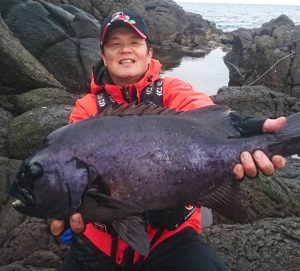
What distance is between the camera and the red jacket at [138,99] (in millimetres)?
3902

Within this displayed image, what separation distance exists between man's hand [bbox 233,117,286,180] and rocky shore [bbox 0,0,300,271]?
175 cm

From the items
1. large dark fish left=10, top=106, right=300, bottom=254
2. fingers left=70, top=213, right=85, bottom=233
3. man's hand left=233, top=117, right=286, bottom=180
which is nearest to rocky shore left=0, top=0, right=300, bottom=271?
large dark fish left=10, top=106, right=300, bottom=254

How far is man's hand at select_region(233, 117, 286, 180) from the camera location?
3035 mm

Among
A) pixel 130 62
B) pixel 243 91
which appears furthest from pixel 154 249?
pixel 243 91

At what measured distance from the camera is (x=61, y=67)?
1298cm

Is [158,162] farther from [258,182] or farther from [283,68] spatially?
[283,68]

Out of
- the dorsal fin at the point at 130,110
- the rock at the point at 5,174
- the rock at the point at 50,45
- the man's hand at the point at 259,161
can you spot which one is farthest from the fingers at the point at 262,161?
the rock at the point at 50,45

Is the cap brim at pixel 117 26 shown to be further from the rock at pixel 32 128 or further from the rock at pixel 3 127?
the rock at pixel 3 127

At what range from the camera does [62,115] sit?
7129 mm

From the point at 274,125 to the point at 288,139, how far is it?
139 mm

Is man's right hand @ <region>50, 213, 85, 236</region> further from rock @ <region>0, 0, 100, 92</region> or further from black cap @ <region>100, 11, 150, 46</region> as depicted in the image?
rock @ <region>0, 0, 100, 92</region>

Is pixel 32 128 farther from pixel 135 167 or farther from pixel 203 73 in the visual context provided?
pixel 203 73

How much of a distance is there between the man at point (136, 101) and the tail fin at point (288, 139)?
3.24 feet

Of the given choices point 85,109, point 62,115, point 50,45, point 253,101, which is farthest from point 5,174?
point 253,101
